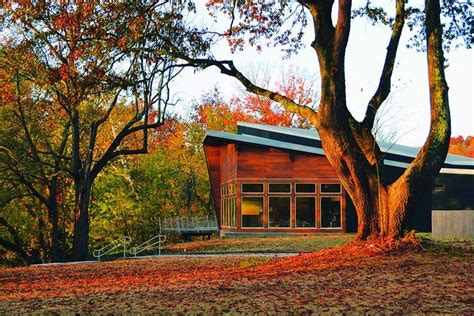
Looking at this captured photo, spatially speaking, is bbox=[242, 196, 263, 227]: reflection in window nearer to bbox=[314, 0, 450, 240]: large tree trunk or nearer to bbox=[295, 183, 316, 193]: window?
bbox=[295, 183, 316, 193]: window

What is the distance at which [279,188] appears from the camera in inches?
1210

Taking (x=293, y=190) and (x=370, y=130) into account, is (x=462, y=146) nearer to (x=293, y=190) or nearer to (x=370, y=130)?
(x=293, y=190)

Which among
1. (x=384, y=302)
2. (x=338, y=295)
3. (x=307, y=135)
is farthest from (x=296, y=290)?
(x=307, y=135)

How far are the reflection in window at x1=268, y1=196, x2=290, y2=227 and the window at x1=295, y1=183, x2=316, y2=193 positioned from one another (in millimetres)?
652

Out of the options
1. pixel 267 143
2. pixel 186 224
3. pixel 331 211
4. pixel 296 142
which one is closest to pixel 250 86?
pixel 267 143

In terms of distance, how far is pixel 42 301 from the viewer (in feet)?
34.4

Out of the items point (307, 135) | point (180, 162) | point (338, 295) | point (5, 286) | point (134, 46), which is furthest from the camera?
point (180, 162)

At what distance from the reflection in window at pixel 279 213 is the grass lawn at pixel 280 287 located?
15.0m

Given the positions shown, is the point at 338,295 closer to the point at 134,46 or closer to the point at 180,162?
the point at 134,46

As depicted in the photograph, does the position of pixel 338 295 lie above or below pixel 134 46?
below

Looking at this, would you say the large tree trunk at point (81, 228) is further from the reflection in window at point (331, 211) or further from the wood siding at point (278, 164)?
the reflection in window at point (331, 211)

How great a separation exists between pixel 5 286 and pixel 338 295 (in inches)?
295

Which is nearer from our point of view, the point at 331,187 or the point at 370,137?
the point at 370,137

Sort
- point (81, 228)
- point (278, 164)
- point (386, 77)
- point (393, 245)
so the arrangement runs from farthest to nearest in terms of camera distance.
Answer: point (278, 164) < point (81, 228) < point (386, 77) < point (393, 245)
